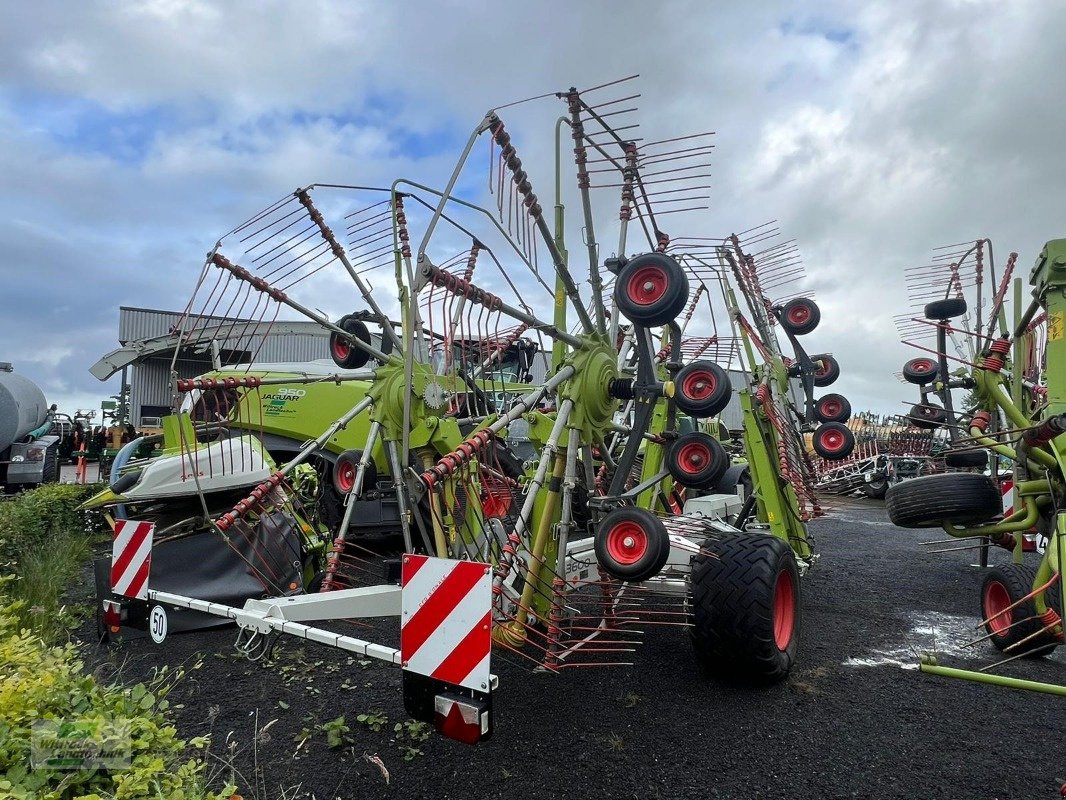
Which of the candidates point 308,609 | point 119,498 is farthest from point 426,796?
point 119,498

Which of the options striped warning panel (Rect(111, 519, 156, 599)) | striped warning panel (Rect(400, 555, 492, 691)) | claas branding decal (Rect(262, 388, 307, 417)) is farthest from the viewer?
claas branding decal (Rect(262, 388, 307, 417))

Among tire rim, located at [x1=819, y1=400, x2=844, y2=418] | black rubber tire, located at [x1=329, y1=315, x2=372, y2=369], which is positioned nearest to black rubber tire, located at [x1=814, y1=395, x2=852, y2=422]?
tire rim, located at [x1=819, y1=400, x2=844, y2=418]

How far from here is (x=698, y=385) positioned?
444cm

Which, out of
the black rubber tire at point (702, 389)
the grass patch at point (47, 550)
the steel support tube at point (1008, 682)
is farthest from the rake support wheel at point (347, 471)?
the steel support tube at point (1008, 682)

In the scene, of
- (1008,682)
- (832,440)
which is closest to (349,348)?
(832,440)

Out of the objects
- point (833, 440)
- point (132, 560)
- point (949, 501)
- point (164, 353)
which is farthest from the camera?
point (164, 353)

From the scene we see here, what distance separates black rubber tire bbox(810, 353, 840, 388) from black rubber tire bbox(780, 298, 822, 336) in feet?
1.29

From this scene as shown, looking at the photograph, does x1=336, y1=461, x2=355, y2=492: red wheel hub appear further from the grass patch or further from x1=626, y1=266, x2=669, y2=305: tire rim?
x1=626, y1=266, x2=669, y2=305: tire rim

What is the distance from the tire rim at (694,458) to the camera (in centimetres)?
480

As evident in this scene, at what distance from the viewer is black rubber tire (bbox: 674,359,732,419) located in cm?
Answer: 431

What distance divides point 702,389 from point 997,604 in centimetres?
257

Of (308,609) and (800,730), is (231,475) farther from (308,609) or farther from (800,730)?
(800,730)

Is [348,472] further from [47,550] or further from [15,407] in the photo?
[15,407]

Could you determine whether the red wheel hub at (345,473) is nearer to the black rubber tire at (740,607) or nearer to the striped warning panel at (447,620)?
the black rubber tire at (740,607)
